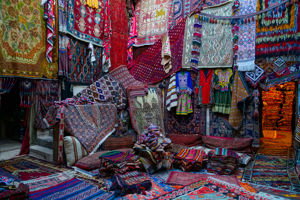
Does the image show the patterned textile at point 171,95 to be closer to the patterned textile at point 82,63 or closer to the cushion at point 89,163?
the patterned textile at point 82,63

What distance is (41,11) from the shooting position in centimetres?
471

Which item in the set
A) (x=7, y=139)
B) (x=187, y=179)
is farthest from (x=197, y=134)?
(x=7, y=139)

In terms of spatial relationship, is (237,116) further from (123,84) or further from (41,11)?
(41,11)

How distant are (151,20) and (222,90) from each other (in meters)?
3.22

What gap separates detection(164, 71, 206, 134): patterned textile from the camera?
213 inches

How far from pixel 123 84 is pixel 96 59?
117 cm

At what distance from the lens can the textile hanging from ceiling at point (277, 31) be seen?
4230 millimetres

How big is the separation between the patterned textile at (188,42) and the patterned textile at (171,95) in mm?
457

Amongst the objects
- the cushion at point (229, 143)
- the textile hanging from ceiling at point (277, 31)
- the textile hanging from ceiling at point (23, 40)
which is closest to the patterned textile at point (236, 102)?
the cushion at point (229, 143)

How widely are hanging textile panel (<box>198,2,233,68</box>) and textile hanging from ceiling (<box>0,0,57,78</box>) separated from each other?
12.0 feet

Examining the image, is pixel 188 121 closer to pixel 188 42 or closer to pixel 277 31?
pixel 188 42

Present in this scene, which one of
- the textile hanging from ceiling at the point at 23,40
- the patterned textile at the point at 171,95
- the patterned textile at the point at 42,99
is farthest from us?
the patterned textile at the point at 171,95

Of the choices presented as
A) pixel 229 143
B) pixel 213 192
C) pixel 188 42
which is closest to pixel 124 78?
pixel 188 42

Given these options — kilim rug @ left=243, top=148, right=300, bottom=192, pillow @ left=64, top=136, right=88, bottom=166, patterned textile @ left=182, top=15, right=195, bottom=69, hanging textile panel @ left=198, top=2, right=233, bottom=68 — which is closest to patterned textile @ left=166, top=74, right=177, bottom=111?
patterned textile @ left=182, top=15, right=195, bottom=69
